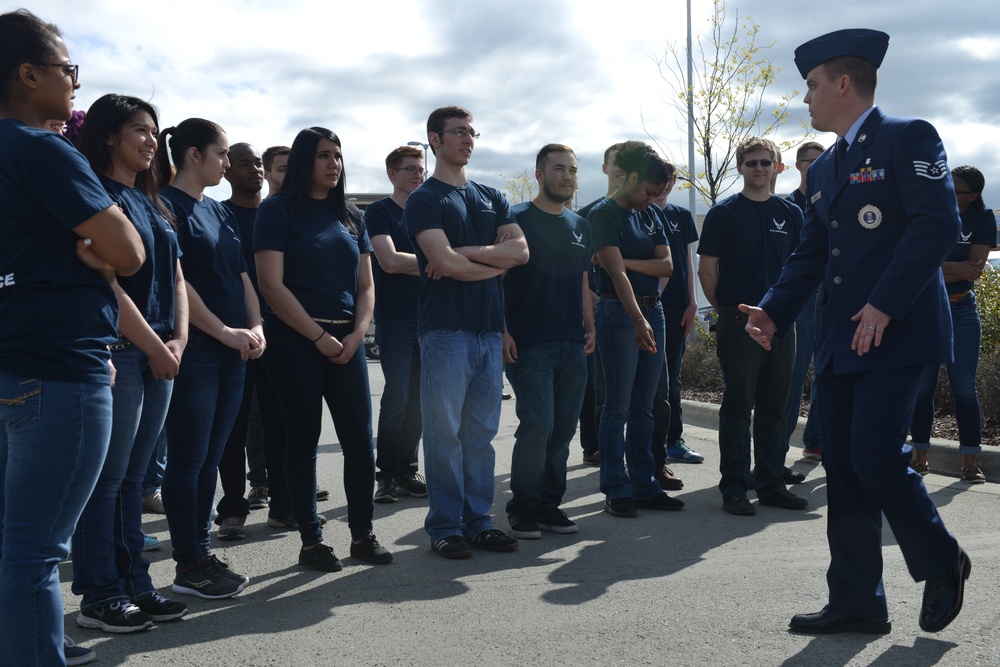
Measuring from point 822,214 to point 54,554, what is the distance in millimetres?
3197

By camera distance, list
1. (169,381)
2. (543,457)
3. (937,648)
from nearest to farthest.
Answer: (937,648), (169,381), (543,457)

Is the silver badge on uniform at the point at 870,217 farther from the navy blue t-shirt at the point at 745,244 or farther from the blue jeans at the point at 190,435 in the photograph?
the blue jeans at the point at 190,435

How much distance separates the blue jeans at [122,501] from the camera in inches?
147

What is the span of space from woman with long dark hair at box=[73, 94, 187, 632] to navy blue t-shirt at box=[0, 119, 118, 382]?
82 cm

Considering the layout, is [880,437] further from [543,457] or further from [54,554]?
[54,554]

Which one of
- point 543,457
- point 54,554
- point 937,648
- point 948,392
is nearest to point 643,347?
point 543,457

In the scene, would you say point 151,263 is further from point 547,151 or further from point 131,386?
point 547,151

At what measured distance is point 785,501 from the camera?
19.8ft

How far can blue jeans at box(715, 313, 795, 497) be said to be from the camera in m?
6.07

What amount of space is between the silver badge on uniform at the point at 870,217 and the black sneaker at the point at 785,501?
2730 millimetres

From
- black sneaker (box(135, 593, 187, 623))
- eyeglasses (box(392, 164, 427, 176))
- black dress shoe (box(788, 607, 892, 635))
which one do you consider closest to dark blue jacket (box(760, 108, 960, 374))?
black dress shoe (box(788, 607, 892, 635))

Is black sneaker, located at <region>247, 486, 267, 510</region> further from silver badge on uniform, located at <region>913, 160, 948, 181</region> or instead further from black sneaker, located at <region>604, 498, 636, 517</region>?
silver badge on uniform, located at <region>913, 160, 948, 181</region>

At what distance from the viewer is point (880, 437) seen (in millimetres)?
3576

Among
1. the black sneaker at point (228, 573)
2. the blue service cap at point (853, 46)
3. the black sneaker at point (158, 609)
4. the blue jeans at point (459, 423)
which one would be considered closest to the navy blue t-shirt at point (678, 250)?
the blue jeans at point (459, 423)
